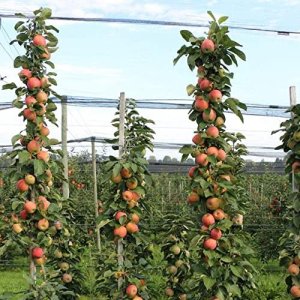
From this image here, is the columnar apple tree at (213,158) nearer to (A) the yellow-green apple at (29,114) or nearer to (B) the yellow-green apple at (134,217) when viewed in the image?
(B) the yellow-green apple at (134,217)

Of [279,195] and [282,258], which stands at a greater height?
[279,195]

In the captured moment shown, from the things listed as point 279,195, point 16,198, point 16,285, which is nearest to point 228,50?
point 16,198

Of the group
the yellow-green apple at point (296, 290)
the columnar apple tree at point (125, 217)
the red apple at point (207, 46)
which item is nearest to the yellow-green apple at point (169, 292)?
the columnar apple tree at point (125, 217)

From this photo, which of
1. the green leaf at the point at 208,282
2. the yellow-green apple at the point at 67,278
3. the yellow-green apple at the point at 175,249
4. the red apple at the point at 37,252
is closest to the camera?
the green leaf at the point at 208,282

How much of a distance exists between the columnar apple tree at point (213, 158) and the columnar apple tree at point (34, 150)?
99 cm

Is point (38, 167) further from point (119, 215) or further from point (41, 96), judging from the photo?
point (119, 215)

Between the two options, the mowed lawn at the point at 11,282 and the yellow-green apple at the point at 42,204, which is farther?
the mowed lawn at the point at 11,282

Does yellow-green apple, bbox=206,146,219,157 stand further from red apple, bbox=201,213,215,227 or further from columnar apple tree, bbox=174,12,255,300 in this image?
red apple, bbox=201,213,215,227

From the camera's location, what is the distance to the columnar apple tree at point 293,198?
13.5 ft

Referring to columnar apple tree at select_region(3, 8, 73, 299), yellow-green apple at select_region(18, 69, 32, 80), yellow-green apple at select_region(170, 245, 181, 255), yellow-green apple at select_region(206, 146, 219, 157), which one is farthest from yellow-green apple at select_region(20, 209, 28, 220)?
yellow-green apple at select_region(170, 245, 181, 255)

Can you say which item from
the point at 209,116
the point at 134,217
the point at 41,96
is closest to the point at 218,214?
the point at 209,116

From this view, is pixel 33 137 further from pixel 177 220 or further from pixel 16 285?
pixel 16 285

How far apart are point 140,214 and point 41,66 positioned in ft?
4.56

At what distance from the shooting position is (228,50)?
418 centimetres
